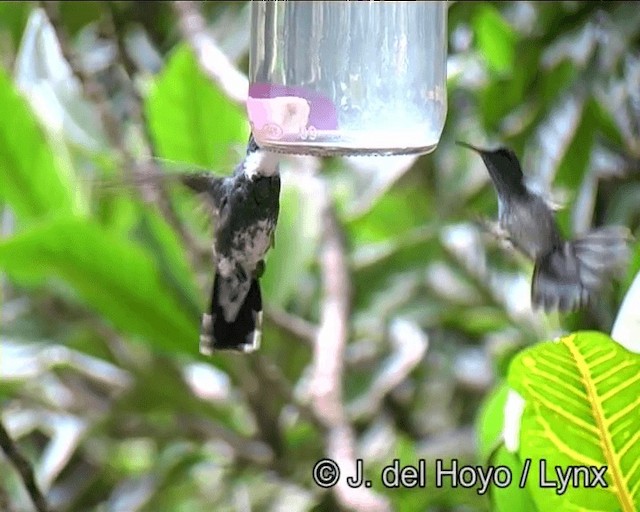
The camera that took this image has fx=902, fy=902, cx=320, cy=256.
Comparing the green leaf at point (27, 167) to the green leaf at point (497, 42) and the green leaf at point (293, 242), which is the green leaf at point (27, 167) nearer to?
the green leaf at point (293, 242)

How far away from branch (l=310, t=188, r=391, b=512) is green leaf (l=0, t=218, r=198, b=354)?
11 cm

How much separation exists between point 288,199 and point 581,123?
0.27 m

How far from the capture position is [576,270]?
40cm

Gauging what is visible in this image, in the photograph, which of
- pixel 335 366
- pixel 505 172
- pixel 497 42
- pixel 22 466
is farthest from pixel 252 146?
pixel 497 42

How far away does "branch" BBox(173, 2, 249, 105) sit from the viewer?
2.00ft

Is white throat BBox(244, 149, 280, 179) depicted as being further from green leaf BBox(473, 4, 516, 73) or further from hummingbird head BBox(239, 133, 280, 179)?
green leaf BBox(473, 4, 516, 73)

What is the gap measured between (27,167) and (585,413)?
1.69ft

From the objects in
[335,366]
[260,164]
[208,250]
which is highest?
[260,164]

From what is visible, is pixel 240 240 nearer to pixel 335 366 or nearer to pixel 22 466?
pixel 22 466

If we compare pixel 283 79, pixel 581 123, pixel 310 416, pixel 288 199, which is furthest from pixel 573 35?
pixel 283 79

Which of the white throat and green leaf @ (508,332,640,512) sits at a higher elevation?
the white throat

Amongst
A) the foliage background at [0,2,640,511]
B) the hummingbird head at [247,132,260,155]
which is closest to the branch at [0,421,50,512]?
the foliage background at [0,2,640,511]

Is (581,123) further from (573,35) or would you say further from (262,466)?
(262,466)

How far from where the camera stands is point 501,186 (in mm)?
401
